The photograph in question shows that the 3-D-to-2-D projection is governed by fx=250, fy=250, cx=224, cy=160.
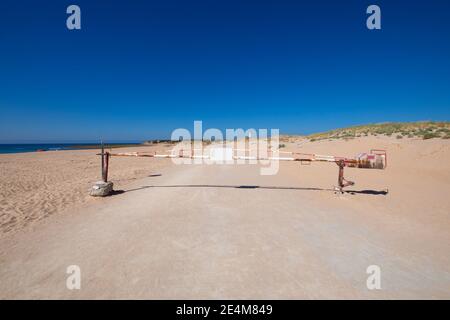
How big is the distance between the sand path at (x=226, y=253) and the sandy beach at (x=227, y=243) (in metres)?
0.02

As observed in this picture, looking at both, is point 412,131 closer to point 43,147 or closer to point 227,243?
point 227,243

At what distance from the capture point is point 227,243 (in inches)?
181

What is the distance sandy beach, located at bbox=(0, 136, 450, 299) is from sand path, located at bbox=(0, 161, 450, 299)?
0.02m

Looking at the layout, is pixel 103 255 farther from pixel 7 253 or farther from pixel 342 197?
pixel 342 197

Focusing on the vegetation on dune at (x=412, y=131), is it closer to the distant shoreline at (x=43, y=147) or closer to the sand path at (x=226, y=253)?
the sand path at (x=226, y=253)

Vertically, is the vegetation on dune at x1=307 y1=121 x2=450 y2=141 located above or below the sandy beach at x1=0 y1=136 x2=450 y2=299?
above

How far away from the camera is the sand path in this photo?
128 inches

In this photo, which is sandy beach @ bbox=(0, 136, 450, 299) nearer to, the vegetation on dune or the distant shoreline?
the vegetation on dune

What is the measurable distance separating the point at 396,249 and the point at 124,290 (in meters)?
4.44

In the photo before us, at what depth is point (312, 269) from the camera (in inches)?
145

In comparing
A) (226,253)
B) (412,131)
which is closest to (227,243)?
(226,253)

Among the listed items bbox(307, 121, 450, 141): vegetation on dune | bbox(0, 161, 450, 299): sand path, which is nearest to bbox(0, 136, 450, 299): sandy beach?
bbox(0, 161, 450, 299): sand path
